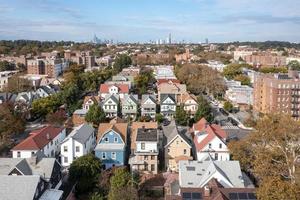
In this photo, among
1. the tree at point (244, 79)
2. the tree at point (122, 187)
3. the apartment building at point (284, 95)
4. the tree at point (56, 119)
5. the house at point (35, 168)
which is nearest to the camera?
the tree at point (122, 187)

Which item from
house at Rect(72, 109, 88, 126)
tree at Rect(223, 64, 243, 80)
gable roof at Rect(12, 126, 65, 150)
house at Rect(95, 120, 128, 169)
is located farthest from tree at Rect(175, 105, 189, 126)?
tree at Rect(223, 64, 243, 80)

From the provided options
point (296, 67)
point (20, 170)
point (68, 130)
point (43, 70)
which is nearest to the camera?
point (20, 170)

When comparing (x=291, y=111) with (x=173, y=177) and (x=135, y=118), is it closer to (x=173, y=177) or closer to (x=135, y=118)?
(x=135, y=118)

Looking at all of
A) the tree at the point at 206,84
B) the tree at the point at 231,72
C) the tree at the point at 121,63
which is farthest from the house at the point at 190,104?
the tree at the point at 121,63

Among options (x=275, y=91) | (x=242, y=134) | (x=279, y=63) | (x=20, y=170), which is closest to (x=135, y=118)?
(x=242, y=134)

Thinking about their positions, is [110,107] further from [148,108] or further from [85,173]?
[85,173]

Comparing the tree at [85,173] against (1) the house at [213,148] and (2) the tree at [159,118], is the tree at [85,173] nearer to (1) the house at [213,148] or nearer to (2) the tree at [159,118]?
(1) the house at [213,148]
